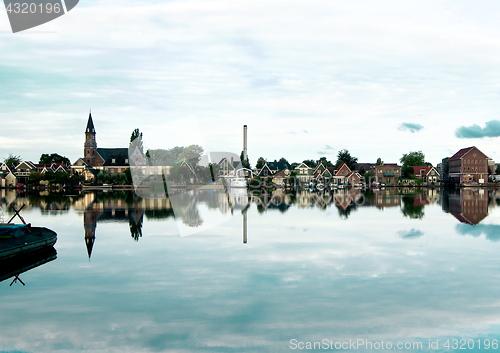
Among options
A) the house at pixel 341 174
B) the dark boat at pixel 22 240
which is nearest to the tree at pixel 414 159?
Answer: the house at pixel 341 174

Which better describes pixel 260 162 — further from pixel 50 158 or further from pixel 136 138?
pixel 50 158

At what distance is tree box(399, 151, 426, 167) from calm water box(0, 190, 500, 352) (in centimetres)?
13904

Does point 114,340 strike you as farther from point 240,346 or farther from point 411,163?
point 411,163

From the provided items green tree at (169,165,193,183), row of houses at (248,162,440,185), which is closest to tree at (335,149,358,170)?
row of houses at (248,162,440,185)

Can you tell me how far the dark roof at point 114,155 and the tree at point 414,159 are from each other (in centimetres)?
10230

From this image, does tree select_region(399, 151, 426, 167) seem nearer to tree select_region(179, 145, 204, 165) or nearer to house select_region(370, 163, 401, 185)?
house select_region(370, 163, 401, 185)

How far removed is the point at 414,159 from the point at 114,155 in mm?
109838

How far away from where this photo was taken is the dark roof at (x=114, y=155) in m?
137

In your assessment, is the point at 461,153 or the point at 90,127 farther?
the point at 90,127

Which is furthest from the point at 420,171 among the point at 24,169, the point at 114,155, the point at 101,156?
the point at 24,169

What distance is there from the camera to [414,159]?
158 meters

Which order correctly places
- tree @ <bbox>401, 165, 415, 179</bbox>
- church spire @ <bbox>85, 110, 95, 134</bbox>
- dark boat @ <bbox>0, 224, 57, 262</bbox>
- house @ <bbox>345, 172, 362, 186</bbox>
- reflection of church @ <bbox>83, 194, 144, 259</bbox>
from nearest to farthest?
dark boat @ <bbox>0, 224, 57, 262</bbox>
reflection of church @ <bbox>83, 194, 144, 259</bbox>
house @ <bbox>345, 172, 362, 186</bbox>
tree @ <bbox>401, 165, 415, 179</bbox>
church spire @ <bbox>85, 110, 95, 134</bbox>

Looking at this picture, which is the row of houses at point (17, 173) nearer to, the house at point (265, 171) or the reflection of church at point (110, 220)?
the house at point (265, 171)

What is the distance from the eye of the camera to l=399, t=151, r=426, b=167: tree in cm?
15650
